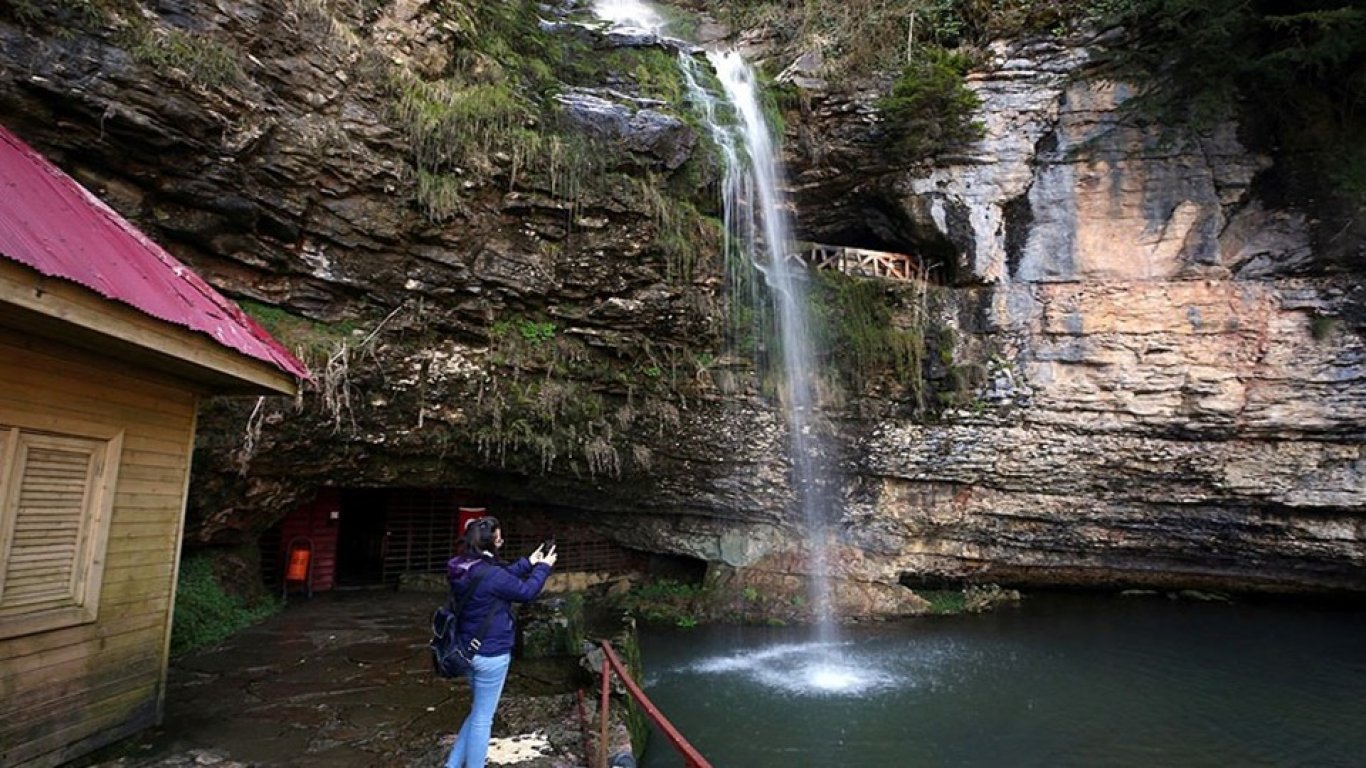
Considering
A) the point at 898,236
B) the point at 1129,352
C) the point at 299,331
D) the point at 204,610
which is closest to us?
the point at 299,331

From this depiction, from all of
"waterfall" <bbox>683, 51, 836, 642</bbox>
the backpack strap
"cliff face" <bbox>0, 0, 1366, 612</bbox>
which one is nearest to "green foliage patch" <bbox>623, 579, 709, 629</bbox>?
"cliff face" <bbox>0, 0, 1366, 612</bbox>

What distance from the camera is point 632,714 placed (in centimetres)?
583

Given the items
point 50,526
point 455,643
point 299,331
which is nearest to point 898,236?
point 299,331

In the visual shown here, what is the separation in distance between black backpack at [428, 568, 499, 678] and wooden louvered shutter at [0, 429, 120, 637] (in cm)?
255

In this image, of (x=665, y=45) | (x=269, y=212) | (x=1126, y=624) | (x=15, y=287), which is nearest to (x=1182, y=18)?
(x=665, y=45)

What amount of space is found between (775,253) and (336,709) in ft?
32.4

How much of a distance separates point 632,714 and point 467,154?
7.38 meters

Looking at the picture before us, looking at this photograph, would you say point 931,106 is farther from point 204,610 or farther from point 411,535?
point 204,610

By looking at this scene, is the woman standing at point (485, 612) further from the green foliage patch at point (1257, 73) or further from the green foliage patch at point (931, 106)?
the green foliage patch at point (1257, 73)

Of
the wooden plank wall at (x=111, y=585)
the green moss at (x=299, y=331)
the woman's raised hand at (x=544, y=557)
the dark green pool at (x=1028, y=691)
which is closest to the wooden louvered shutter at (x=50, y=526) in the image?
the wooden plank wall at (x=111, y=585)

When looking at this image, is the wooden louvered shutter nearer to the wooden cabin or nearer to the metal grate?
the wooden cabin

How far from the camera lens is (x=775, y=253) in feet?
40.2

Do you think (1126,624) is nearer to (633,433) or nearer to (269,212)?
(633,433)

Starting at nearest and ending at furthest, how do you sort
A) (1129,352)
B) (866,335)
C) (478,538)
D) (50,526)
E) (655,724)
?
(655,724) → (478,538) → (50,526) → (1129,352) → (866,335)
